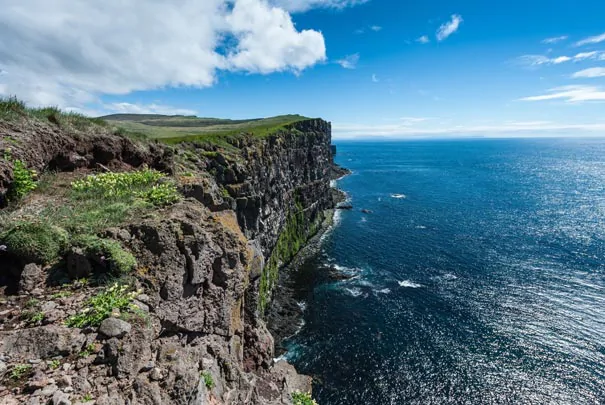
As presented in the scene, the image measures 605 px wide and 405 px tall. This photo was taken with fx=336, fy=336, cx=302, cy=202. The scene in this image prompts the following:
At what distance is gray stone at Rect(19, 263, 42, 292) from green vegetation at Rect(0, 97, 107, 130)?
385 inches

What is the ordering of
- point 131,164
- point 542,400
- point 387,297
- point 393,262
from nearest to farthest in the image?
point 131,164 < point 542,400 < point 387,297 < point 393,262

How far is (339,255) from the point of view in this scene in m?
86.2

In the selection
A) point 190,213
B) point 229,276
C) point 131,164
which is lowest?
point 229,276

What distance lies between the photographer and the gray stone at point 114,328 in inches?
374

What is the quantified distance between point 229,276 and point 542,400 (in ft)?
161

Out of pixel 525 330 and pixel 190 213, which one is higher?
pixel 190 213

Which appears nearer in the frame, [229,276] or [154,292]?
[154,292]

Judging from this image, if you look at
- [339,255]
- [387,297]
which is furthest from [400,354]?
[339,255]

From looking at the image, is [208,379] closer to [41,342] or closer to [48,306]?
[41,342]

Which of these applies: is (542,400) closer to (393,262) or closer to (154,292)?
(393,262)

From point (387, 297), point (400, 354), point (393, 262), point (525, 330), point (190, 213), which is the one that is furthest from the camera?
point (393, 262)

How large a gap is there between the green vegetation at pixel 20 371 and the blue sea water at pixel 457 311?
4262 centimetres

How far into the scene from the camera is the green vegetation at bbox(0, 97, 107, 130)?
16891mm

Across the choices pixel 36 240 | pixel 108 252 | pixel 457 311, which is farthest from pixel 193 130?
pixel 108 252
